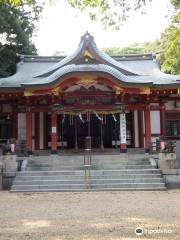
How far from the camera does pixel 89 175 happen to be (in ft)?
49.9

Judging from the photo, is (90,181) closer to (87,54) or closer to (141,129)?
(141,129)

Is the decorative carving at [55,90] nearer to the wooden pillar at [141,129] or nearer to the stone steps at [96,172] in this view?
the stone steps at [96,172]

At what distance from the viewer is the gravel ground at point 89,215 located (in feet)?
23.6

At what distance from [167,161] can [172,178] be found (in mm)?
1074

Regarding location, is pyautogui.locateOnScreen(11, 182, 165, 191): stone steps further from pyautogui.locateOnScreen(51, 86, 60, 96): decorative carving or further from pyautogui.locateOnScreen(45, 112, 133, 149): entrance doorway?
pyautogui.locateOnScreen(45, 112, 133, 149): entrance doorway

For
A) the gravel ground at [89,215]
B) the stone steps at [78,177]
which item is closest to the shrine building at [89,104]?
the stone steps at [78,177]

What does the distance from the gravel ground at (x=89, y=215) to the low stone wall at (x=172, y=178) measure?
134 centimetres

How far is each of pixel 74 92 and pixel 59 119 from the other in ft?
9.25

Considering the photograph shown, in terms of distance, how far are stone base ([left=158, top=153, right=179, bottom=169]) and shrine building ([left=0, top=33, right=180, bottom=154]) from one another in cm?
222

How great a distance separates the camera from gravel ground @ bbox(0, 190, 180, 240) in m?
7.19

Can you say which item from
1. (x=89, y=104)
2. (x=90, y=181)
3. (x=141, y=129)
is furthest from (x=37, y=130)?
(x=90, y=181)

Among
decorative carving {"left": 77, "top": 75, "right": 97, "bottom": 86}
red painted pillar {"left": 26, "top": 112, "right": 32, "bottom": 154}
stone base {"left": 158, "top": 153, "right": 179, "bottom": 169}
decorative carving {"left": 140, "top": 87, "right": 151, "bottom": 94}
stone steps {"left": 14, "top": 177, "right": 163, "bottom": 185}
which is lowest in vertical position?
stone steps {"left": 14, "top": 177, "right": 163, "bottom": 185}

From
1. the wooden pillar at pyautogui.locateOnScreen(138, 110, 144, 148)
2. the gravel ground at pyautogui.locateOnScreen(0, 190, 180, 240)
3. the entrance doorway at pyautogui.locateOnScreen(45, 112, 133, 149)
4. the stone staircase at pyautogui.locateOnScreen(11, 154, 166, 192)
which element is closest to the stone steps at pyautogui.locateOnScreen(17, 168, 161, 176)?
the stone staircase at pyautogui.locateOnScreen(11, 154, 166, 192)

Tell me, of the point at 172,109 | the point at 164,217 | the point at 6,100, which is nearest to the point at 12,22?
the point at 6,100
